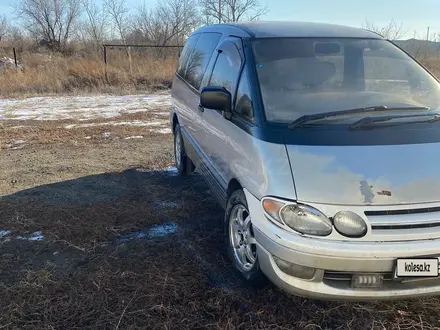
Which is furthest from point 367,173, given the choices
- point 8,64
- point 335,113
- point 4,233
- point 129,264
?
point 8,64

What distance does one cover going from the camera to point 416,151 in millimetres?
2498

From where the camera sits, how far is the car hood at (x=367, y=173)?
2277 mm

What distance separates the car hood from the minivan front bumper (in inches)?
9.2

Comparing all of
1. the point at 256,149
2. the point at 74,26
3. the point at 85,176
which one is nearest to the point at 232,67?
the point at 256,149

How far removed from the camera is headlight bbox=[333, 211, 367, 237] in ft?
7.35

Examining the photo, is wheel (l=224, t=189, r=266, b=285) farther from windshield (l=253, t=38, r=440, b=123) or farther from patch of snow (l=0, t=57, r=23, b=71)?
patch of snow (l=0, t=57, r=23, b=71)

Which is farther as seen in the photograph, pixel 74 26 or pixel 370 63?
pixel 74 26

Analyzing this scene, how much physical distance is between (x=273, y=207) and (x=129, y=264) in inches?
56.2

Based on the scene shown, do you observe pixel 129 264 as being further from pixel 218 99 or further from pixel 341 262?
pixel 341 262

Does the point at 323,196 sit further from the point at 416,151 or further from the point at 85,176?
the point at 85,176

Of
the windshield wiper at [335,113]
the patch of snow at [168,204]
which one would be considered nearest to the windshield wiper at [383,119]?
the windshield wiper at [335,113]

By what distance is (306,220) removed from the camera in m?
2.30

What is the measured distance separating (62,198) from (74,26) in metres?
32.7

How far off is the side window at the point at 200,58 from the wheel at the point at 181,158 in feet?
2.71
